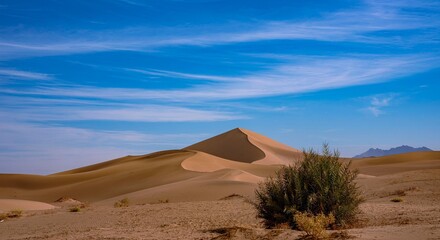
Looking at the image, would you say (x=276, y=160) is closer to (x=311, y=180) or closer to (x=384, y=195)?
(x=384, y=195)

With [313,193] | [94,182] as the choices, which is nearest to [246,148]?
[94,182]

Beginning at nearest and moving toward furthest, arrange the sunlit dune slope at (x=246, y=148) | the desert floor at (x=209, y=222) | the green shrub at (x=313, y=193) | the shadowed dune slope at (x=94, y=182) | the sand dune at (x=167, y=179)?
the desert floor at (x=209, y=222)
the green shrub at (x=313, y=193)
the sand dune at (x=167, y=179)
the shadowed dune slope at (x=94, y=182)
the sunlit dune slope at (x=246, y=148)

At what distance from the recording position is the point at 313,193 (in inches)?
633

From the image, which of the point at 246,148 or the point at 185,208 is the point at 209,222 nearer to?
the point at 185,208

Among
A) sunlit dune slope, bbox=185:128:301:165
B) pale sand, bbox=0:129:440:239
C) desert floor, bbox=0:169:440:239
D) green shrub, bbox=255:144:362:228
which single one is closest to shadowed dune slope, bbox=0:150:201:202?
pale sand, bbox=0:129:440:239

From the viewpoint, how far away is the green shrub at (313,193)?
1602 centimetres

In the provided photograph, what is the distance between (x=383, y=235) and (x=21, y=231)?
458 inches

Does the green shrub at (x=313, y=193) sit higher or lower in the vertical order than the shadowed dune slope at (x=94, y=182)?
lower

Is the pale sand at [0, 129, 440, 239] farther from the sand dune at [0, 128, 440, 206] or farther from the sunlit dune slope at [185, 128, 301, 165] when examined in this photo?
the sunlit dune slope at [185, 128, 301, 165]

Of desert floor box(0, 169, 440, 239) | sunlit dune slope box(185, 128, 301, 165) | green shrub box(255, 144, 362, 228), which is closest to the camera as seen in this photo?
desert floor box(0, 169, 440, 239)

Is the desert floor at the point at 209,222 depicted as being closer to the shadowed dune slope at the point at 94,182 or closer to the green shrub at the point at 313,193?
the green shrub at the point at 313,193

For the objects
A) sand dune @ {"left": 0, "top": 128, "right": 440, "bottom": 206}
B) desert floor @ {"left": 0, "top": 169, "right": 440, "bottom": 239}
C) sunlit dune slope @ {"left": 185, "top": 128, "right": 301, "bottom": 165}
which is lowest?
desert floor @ {"left": 0, "top": 169, "right": 440, "bottom": 239}

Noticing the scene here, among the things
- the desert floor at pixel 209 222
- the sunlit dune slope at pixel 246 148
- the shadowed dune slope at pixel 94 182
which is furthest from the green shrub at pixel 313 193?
the sunlit dune slope at pixel 246 148

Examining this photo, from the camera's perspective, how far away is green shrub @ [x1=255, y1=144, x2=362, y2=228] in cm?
1602
